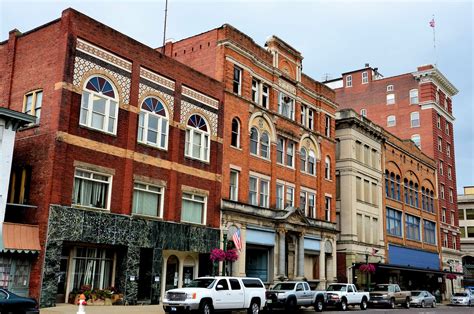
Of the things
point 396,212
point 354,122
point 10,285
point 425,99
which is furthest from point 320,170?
point 425,99

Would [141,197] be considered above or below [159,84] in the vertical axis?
below

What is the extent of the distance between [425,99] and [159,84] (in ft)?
164

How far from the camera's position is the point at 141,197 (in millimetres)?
29844

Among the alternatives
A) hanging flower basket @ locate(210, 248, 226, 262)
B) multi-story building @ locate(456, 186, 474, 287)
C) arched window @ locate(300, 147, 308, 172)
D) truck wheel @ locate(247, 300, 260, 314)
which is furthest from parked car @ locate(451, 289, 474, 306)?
multi-story building @ locate(456, 186, 474, 287)

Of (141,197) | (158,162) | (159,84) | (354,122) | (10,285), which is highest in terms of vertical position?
(354,122)

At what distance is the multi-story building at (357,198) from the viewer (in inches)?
1928

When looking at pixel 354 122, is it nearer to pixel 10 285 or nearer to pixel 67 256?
pixel 67 256

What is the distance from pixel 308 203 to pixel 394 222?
18504 millimetres

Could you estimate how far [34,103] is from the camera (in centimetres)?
2747

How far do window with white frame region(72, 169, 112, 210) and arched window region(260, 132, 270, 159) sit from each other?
1431 cm

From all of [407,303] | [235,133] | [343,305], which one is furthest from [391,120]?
[343,305]

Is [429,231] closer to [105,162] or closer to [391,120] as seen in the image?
[391,120]

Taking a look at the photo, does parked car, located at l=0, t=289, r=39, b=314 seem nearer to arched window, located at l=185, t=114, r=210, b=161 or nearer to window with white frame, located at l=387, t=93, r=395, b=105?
arched window, located at l=185, t=114, r=210, b=161

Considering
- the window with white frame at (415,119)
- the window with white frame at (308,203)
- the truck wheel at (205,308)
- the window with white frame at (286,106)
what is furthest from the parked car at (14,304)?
the window with white frame at (415,119)
